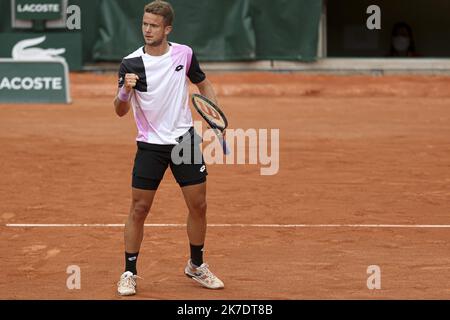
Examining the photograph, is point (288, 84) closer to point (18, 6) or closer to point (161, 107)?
point (18, 6)

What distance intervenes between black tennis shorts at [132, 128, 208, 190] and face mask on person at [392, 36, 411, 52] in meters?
17.3

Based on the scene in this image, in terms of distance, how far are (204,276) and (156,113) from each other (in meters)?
1.31

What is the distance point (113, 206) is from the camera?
11.8 m

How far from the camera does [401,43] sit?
80.6 feet

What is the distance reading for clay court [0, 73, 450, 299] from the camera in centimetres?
844

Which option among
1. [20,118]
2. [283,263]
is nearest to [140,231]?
[283,263]

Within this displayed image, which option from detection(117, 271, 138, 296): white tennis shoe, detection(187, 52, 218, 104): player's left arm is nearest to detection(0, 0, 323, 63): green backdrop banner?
detection(187, 52, 218, 104): player's left arm

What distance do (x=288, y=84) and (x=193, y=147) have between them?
46.5ft
